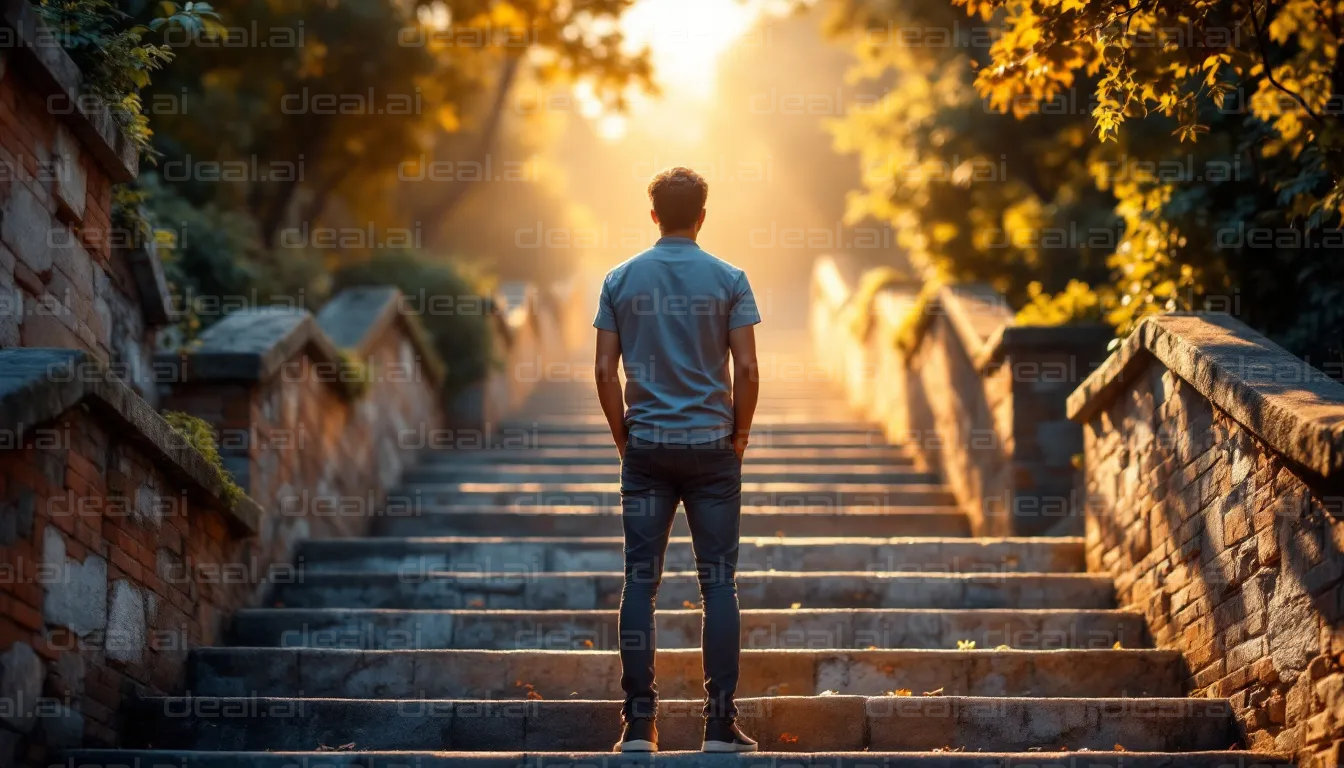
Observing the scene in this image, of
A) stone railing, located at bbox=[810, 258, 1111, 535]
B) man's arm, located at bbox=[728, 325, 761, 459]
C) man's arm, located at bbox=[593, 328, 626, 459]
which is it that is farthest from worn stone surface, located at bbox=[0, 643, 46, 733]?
stone railing, located at bbox=[810, 258, 1111, 535]

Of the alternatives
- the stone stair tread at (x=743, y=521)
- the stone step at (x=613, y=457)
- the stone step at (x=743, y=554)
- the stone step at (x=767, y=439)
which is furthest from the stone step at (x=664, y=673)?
the stone step at (x=767, y=439)

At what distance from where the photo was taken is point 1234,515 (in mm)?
4770

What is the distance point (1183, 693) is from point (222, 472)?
3696mm

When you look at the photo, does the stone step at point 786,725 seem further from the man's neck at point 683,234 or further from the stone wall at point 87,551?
the man's neck at point 683,234

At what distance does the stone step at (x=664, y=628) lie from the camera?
5.76m

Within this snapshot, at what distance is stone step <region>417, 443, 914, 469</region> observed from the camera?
384 inches

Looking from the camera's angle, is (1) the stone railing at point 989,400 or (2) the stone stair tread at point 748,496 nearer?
(1) the stone railing at point 989,400

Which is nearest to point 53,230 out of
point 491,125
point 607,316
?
point 607,316

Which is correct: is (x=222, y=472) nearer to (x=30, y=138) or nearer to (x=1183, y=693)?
(x=30, y=138)

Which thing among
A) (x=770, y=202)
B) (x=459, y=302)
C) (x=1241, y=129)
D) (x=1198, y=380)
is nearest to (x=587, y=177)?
(x=770, y=202)

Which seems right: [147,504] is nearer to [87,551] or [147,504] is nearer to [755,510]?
[87,551]

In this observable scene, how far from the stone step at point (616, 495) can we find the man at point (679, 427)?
4.02 m

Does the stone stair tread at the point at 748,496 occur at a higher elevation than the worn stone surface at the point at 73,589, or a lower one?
higher

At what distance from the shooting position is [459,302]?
10.8 m
